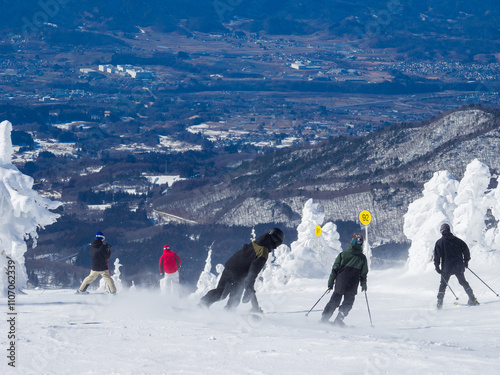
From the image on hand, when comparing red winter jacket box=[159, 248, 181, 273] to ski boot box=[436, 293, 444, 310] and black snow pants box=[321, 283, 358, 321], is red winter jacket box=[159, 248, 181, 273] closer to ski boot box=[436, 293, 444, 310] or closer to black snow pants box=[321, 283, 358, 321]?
black snow pants box=[321, 283, 358, 321]

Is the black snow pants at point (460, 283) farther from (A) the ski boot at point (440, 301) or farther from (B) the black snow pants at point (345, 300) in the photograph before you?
(B) the black snow pants at point (345, 300)

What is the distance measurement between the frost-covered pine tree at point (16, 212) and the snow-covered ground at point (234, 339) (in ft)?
8.54

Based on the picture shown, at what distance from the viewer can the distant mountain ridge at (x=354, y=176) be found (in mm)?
79625

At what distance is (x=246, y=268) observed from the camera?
15.5 metres

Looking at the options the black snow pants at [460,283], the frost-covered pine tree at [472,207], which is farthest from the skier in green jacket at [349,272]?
the frost-covered pine tree at [472,207]

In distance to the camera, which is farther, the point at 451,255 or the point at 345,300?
the point at 451,255

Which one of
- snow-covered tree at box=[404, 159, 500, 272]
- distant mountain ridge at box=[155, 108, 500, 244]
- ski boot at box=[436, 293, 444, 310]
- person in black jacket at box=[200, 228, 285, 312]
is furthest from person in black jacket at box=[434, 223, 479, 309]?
distant mountain ridge at box=[155, 108, 500, 244]

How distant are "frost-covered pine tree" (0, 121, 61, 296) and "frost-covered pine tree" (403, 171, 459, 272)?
11.8 meters

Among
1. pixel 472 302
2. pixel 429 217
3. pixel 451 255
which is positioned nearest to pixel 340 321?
pixel 451 255

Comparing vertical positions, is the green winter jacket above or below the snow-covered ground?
above

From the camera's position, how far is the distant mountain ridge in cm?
7962

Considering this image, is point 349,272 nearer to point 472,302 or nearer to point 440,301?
point 440,301

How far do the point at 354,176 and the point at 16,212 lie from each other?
241ft

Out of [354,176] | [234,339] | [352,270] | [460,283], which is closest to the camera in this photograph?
[234,339]
